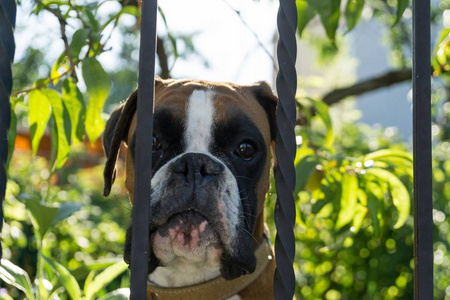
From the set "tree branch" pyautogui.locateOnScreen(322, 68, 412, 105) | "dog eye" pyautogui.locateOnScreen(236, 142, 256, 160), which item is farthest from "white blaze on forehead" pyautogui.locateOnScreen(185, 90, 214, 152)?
"tree branch" pyautogui.locateOnScreen(322, 68, 412, 105)

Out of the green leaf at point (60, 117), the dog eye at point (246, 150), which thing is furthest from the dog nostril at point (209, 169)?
the green leaf at point (60, 117)

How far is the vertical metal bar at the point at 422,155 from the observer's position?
133 cm

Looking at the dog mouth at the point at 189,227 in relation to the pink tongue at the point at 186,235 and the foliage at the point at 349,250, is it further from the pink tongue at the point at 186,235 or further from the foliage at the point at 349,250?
the foliage at the point at 349,250

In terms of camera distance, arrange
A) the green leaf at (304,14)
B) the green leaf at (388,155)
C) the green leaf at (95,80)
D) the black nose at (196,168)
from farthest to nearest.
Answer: the green leaf at (388,155)
the green leaf at (304,14)
the green leaf at (95,80)
the black nose at (196,168)

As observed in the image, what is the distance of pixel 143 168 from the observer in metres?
1.29

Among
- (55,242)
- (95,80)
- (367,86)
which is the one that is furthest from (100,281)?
(367,86)

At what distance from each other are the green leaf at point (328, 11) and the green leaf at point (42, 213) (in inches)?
45.8

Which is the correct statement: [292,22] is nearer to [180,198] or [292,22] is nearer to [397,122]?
[180,198]

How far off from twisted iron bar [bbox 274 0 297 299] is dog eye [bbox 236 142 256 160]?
0.82 meters

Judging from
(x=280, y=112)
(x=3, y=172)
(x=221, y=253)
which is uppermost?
(x=280, y=112)

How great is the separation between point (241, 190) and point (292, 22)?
0.83 m

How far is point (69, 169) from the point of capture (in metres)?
7.16

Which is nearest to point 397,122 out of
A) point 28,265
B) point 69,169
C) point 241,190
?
point 69,169

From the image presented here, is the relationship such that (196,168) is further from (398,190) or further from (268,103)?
(398,190)
